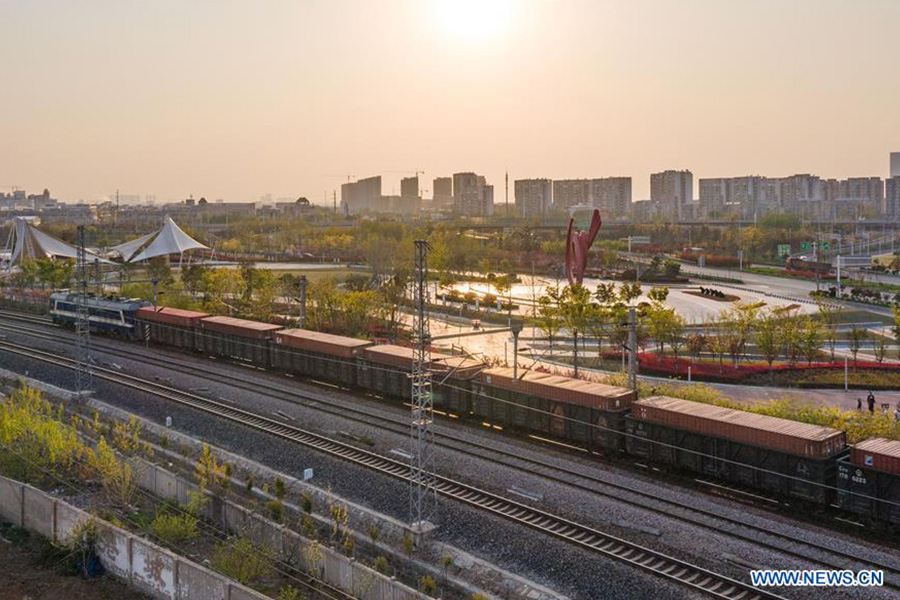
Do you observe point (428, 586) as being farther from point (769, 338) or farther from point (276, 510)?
point (769, 338)

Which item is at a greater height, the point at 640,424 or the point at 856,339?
the point at 856,339

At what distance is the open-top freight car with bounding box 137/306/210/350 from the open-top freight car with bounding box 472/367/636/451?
2058 cm

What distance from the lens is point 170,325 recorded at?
139 feet

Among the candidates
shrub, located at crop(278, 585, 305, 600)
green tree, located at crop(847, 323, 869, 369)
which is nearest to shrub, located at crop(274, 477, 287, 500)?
shrub, located at crop(278, 585, 305, 600)

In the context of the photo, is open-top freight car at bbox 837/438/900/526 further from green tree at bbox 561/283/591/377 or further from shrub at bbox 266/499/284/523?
green tree at bbox 561/283/591/377

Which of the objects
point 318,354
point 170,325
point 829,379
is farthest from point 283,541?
point 170,325

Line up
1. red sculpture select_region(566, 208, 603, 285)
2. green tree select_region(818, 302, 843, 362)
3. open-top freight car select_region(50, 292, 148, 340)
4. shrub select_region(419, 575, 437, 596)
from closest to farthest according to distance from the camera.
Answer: shrub select_region(419, 575, 437, 596), green tree select_region(818, 302, 843, 362), red sculpture select_region(566, 208, 603, 285), open-top freight car select_region(50, 292, 148, 340)

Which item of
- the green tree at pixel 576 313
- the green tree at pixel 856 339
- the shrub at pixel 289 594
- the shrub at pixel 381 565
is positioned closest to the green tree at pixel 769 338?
the green tree at pixel 856 339

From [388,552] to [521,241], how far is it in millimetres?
87688

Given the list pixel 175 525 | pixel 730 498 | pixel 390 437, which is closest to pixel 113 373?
pixel 390 437

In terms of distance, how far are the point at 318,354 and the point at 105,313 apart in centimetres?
2100

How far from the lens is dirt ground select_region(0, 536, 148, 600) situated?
16469mm

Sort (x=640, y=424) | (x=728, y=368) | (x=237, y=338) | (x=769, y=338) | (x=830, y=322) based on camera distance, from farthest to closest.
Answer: (x=830, y=322) → (x=237, y=338) → (x=728, y=368) → (x=769, y=338) → (x=640, y=424)

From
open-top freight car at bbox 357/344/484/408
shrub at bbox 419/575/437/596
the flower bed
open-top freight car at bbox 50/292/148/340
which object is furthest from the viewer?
open-top freight car at bbox 50/292/148/340
